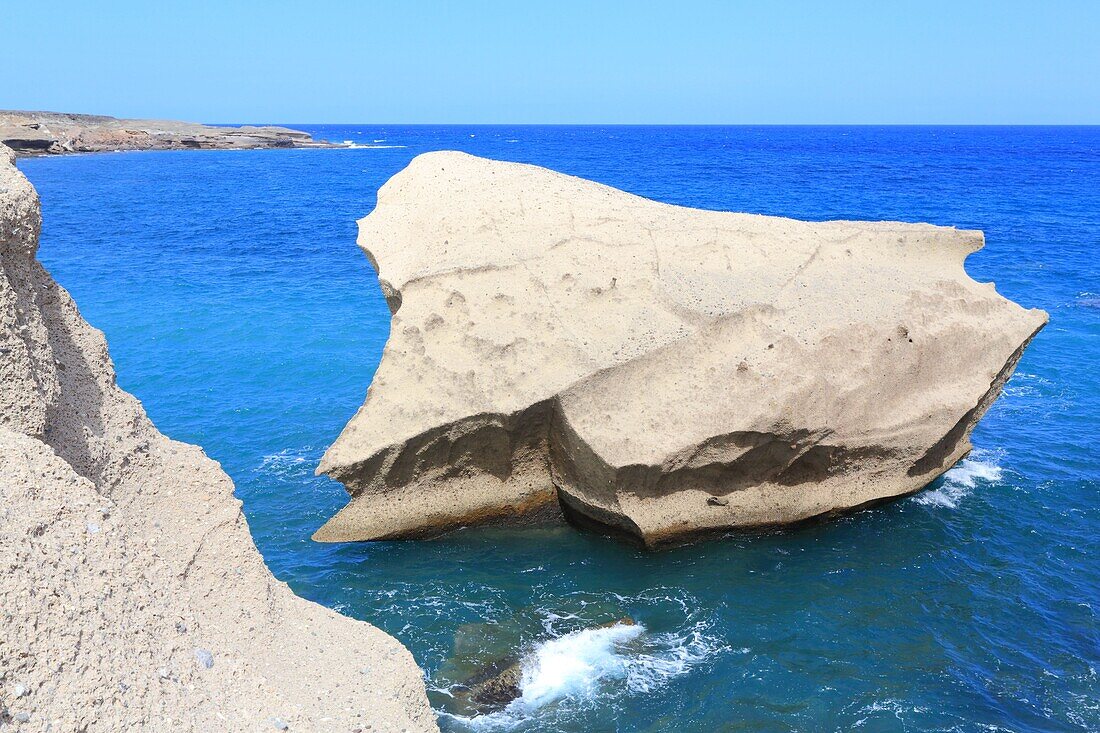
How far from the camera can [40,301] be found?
5.38m

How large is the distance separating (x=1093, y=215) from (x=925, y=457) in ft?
114

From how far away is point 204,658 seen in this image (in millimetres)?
4277

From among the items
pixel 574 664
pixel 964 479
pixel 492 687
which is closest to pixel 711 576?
pixel 574 664

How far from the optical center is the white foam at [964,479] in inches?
446

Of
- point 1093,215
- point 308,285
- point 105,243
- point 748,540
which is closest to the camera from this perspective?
point 748,540

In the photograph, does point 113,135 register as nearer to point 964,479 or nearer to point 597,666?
point 964,479

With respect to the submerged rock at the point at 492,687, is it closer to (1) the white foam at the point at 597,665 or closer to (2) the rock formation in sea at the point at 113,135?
(1) the white foam at the point at 597,665

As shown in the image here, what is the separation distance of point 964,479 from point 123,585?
10980 millimetres

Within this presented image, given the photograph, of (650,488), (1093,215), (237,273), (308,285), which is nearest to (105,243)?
(237,273)

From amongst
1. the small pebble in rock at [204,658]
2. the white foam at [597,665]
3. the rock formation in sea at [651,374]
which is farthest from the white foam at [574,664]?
the small pebble in rock at [204,658]

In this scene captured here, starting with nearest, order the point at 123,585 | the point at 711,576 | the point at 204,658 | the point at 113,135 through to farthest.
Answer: the point at 123,585
the point at 204,658
the point at 711,576
the point at 113,135

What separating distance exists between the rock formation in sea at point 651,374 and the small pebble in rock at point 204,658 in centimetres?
481
